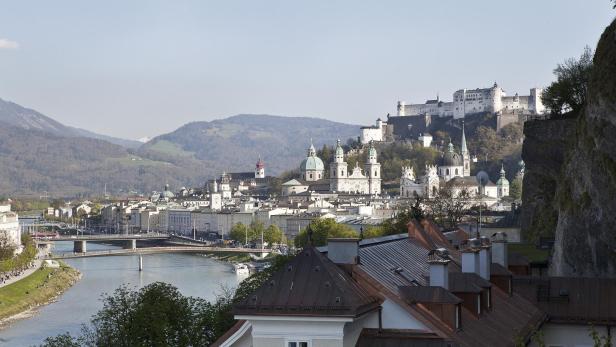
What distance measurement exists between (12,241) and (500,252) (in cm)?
6933

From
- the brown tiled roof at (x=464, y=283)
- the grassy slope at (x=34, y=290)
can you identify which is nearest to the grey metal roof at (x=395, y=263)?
the brown tiled roof at (x=464, y=283)

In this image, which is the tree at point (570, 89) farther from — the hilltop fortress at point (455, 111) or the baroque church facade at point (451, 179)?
the hilltop fortress at point (455, 111)

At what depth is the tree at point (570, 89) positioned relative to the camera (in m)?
38.8

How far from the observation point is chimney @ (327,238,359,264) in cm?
1144

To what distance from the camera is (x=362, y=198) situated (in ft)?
430

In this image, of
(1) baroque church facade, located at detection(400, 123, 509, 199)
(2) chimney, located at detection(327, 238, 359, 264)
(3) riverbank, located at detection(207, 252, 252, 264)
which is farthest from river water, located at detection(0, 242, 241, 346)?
(1) baroque church facade, located at detection(400, 123, 509, 199)

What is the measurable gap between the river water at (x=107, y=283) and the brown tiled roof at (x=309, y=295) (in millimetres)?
27884

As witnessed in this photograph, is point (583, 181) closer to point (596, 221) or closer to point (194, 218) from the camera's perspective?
point (596, 221)

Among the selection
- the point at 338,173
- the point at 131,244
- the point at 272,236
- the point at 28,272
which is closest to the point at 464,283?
the point at 28,272

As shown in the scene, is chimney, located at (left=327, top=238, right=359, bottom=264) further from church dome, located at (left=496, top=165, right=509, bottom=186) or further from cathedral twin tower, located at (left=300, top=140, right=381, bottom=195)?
cathedral twin tower, located at (left=300, top=140, right=381, bottom=195)

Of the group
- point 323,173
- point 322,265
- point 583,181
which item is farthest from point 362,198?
point 322,265

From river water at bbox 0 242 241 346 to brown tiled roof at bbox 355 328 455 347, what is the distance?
27.9 metres

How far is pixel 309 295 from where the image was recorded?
10.2 m

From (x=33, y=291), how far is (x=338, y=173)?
90758 millimetres
